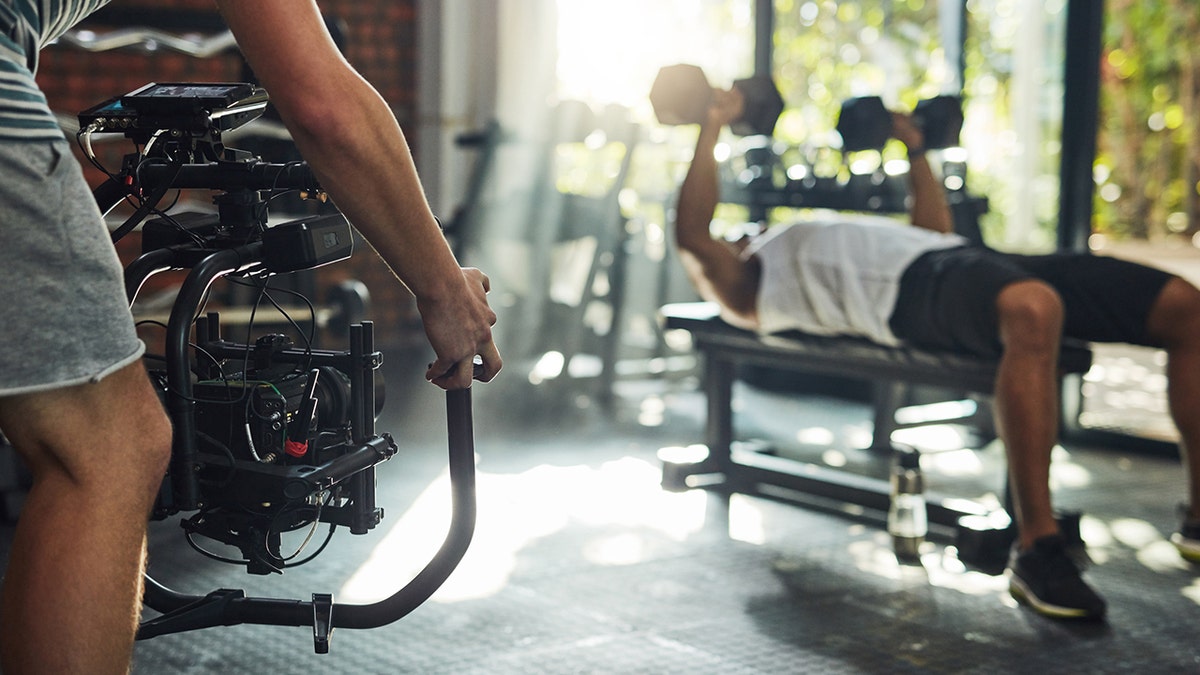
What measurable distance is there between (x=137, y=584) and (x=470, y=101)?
160 inches

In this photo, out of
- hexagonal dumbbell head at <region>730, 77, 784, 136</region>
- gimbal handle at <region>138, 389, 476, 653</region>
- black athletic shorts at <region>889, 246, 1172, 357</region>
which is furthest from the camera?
hexagonal dumbbell head at <region>730, 77, 784, 136</region>

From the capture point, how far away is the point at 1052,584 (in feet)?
6.63

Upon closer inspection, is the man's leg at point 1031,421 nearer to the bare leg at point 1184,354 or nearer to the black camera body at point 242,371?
the bare leg at point 1184,354

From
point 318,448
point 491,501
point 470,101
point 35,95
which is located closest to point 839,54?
point 470,101

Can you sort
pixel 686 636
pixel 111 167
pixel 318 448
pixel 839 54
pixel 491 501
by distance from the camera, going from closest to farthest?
1. pixel 318 448
2. pixel 686 636
3. pixel 491 501
4. pixel 839 54
5. pixel 111 167

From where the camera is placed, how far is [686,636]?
6.24 ft

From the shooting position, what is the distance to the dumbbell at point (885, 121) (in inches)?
109

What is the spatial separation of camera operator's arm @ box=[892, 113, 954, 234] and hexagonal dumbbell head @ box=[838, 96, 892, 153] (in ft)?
0.15

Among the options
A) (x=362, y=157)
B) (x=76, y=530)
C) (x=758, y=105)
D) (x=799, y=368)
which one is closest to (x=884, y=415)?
(x=799, y=368)

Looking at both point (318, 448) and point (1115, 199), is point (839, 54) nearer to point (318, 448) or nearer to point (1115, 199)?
point (1115, 199)

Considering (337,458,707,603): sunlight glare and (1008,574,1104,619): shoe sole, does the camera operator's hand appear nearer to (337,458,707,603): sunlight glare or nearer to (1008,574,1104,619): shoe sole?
(337,458,707,603): sunlight glare

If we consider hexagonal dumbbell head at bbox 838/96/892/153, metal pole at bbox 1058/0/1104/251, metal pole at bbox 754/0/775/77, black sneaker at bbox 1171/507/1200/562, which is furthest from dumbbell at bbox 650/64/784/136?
metal pole at bbox 754/0/775/77

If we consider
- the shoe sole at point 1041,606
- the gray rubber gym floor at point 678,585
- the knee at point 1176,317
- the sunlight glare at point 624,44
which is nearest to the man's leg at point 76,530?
the gray rubber gym floor at point 678,585

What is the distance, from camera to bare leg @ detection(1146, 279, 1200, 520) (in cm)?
233
